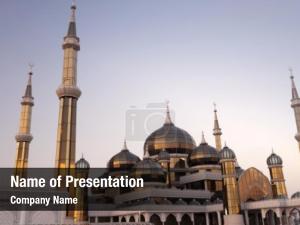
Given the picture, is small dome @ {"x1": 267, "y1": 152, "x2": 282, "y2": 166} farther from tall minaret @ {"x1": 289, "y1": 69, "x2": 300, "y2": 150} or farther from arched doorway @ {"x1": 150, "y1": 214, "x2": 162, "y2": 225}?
arched doorway @ {"x1": 150, "y1": 214, "x2": 162, "y2": 225}

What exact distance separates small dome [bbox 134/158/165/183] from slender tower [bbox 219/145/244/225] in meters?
7.37

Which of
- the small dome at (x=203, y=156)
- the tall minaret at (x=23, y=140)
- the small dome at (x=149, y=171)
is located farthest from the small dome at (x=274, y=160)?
the tall minaret at (x=23, y=140)

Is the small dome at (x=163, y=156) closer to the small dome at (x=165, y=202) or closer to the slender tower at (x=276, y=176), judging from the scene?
the small dome at (x=165, y=202)

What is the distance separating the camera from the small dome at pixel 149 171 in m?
34.6

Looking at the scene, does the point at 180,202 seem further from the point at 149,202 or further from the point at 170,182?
the point at 170,182

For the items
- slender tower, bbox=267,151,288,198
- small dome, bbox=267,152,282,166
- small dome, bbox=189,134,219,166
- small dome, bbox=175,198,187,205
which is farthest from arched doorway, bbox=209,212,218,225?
small dome, bbox=267,152,282,166

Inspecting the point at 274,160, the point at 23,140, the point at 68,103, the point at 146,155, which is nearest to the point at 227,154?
the point at 274,160

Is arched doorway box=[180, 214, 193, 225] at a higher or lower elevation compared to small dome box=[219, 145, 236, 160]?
lower

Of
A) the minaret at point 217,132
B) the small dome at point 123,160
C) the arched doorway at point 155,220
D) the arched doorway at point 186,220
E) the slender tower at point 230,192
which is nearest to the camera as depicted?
the slender tower at point 230,192

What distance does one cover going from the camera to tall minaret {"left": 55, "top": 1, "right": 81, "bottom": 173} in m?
23.7

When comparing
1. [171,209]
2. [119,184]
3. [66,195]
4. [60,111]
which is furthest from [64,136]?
[119,184]

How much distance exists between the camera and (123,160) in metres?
40.7

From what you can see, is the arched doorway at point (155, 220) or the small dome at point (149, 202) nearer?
the small dome at point (149, 202)

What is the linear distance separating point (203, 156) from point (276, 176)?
326 inches
